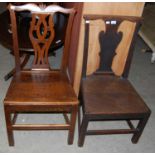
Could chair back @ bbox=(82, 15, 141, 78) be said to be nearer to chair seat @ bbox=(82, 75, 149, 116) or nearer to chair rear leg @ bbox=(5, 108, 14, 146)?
chair seat @ bbox=(82, 75, 149, 116)

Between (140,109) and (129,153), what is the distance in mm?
461

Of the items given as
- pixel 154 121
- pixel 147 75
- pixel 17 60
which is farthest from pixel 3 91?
pixel 147 75

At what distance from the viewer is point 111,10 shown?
5.30ft

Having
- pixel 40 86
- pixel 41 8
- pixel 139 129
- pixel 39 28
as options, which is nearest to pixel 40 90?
pixel 40 86

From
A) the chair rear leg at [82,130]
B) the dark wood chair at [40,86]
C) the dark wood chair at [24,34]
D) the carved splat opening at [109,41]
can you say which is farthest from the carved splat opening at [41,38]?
the chair rear leg at [82,130]

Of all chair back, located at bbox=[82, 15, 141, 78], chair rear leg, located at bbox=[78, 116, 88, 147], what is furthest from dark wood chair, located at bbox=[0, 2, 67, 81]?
chair rear leg, located at bbox=[78, 116, 88, 147]

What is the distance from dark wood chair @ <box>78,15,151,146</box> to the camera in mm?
1566

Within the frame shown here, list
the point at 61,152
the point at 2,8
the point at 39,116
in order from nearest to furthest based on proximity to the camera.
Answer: the point at 61,152, the point at 39,116, the point at 2,8

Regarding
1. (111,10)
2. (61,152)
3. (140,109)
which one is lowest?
(61,152)

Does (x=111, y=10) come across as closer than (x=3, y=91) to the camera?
Yes

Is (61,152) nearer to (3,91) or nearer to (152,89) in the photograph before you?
(3,91)

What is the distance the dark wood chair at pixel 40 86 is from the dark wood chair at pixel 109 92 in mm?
126

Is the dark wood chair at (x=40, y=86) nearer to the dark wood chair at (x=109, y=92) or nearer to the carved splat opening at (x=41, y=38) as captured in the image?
the carved splat opening at (x=41, y=38)

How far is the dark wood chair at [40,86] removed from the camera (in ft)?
4.96
